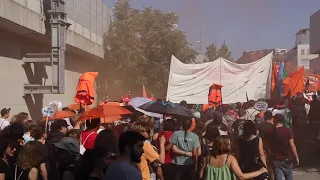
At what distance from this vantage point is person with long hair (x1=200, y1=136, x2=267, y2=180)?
5395 millimetres

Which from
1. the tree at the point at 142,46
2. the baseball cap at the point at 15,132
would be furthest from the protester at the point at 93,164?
the tree at the point at 142,46

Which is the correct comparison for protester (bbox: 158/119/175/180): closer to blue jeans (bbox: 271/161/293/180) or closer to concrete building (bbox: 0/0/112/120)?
blue jeans (bbox: 271/161/293/180)

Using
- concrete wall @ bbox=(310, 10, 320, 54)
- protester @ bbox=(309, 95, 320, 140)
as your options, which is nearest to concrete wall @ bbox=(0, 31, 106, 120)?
protester @ bbox=(309, 95, 320, 140)

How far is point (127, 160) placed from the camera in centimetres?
367

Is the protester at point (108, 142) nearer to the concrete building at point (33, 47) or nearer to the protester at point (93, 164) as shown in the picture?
Result: the protester at point (93, 164)

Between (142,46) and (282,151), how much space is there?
17.2m

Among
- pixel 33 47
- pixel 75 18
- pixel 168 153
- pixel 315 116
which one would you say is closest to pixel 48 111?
pixel 168 153

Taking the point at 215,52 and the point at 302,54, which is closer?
the point at 215,52

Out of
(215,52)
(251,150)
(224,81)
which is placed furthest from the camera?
(215,52)

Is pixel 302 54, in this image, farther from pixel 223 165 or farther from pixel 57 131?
pixel 223 165

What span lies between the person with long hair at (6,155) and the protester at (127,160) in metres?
1.64

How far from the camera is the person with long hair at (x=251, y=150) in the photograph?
6871mm

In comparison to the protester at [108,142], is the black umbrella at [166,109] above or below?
above

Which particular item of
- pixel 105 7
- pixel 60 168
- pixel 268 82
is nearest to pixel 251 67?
pixel 268 82
